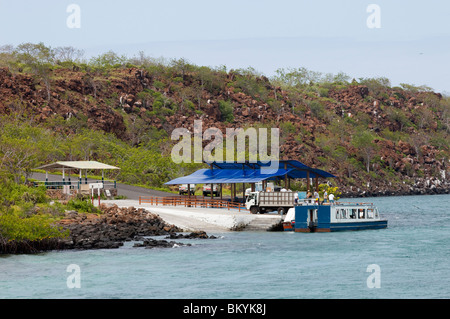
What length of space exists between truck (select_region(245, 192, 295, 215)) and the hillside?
4271 cm

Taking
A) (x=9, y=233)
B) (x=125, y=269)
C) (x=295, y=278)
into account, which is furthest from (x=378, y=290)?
(x=9, y=233)

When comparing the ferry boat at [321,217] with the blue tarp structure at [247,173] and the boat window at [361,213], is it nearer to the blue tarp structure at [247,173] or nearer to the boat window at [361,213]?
the boat window at [361,213]

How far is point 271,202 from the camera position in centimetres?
5666

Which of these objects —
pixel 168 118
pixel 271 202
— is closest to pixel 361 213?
pixel 271 202

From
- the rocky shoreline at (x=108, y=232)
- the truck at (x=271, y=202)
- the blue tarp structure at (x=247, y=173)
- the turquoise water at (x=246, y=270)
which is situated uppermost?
the blue tarp structure at (x=247, y=173)

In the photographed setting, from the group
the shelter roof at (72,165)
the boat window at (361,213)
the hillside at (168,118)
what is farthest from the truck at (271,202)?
the hillside at (168,118)

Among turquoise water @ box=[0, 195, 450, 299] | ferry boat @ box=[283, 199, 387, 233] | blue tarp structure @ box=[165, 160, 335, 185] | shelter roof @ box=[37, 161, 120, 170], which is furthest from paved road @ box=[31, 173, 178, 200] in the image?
turquoise water @ box=[0, 195, 450, 299]

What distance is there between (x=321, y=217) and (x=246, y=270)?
1868 cm

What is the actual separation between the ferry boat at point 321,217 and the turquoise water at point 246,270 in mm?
3843

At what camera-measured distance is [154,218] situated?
53469 millimetres

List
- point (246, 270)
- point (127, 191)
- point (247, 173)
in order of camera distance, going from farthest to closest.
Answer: point (127, 191) → point (247, 173) → point (246, 270)

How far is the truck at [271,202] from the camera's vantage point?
56.2 meters

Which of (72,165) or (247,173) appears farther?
(72,165)

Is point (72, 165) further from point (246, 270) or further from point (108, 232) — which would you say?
point (246, 270)
